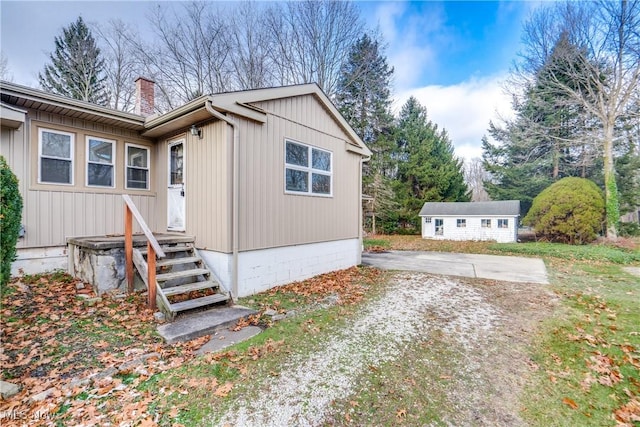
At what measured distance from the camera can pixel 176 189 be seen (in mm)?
6566

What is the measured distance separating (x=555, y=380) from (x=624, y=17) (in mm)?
19753

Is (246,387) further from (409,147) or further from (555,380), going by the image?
(409,147)

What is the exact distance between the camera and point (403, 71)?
20453mm

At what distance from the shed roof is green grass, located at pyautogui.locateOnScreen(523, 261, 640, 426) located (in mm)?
13841

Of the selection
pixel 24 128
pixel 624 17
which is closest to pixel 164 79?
pixel 24 128

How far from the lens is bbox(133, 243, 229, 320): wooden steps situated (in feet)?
14.3

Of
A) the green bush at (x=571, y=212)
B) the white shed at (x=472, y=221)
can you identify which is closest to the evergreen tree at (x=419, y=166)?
the white shed at (x=472, y=221)

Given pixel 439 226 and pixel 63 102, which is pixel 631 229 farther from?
pixel 63 102

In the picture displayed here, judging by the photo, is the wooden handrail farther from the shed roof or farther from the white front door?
the shed roof

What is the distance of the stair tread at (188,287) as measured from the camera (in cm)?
446

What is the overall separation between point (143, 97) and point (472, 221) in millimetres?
19957

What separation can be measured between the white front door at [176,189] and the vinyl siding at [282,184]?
178 centimetres

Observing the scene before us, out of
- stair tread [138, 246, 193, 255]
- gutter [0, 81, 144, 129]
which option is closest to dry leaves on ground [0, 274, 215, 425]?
stair tread [138, 246, 193, 255]

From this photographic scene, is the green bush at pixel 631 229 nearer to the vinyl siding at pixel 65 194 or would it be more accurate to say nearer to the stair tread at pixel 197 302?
the stair tread at pixel 197 302
